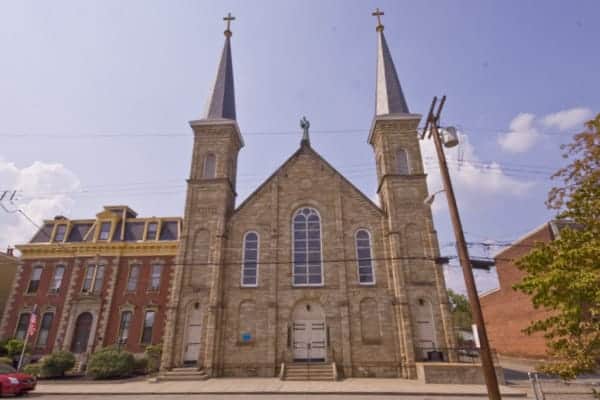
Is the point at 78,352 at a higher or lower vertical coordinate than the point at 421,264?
lower

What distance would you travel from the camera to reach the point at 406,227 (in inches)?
799

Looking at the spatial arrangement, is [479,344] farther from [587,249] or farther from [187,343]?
[187,343]

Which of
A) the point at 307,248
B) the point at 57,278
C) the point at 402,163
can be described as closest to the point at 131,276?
the point at 57,278

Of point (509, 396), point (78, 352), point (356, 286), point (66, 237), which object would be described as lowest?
point (509, 396)

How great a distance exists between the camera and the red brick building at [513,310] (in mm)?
22344

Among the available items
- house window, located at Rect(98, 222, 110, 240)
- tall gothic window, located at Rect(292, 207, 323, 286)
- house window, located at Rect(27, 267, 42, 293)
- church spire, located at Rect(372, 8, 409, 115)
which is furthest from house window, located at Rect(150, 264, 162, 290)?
church spire, located at Rect(372, 8, 409, 115)

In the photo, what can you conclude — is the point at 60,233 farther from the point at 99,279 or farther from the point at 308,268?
the point at 308,268

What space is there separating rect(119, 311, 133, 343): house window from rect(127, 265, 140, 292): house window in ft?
5.77

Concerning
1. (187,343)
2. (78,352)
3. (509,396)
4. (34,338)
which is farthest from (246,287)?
(34,338)

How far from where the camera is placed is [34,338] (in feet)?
80.0

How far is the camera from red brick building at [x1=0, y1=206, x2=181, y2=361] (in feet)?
79.7

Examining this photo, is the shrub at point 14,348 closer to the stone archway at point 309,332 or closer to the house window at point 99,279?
the house window at point 99,279

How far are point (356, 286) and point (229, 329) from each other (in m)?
7.57

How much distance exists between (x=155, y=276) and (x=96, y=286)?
4549mm
